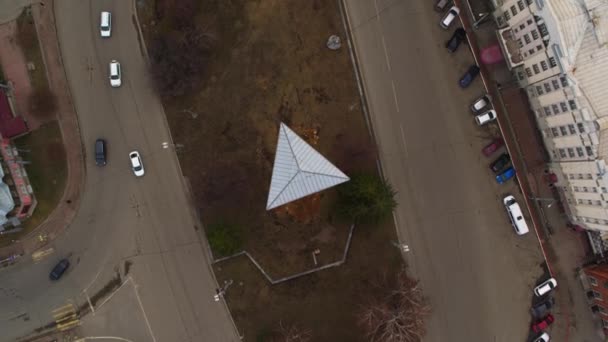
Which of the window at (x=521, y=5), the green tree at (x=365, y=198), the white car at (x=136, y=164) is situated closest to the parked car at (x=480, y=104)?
the window at (x=521, y=5)

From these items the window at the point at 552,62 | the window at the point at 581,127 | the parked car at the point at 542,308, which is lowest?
the parked car at the point at 542,308

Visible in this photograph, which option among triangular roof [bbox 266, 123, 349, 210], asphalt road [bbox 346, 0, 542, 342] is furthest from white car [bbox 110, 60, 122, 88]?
asphalt road [bbox 346, 0, 542, 342]

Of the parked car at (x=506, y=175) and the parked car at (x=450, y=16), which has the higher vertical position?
the parked car at (x=450, y=16)

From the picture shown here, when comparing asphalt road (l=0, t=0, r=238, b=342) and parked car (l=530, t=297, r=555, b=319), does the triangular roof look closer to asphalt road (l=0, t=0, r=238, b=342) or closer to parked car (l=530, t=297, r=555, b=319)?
asphalt road (l=0, t=0, r=238, b=342)

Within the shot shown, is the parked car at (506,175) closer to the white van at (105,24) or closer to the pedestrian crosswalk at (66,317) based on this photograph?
the white van at (105,24)

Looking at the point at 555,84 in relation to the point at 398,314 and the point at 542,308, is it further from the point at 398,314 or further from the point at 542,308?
the point at 398,314

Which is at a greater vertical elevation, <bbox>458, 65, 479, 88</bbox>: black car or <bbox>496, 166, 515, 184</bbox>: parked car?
<bbox>458, 65, 479, 88</bbox>: black car

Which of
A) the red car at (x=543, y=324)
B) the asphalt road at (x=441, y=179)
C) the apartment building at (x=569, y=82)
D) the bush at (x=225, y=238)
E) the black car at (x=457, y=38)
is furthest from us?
the asphalt road at (x=441, y=179)
